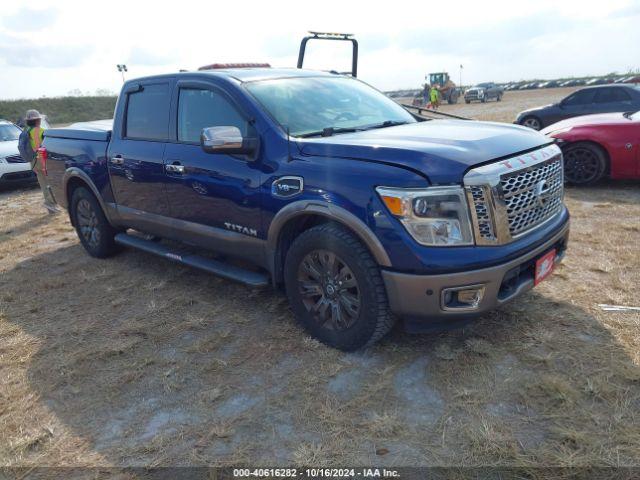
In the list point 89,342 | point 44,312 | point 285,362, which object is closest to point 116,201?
point 44,312

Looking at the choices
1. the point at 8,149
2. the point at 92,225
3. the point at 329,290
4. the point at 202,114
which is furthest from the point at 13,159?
the point at 329,290

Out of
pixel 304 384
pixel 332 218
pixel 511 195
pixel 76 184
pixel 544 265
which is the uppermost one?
pixel 511 195

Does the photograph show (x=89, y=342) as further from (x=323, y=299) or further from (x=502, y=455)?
(x=502, y=455)

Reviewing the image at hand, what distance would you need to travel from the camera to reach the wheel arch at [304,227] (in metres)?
2.85

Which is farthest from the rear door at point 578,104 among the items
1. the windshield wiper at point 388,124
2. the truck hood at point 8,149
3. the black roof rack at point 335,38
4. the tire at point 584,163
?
the truck hood at point 8,149

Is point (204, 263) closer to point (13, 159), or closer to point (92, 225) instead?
point (92, 225)

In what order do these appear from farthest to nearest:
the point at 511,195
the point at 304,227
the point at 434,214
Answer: the point at 304,227 < the point at 511,195 < the point at 434,214

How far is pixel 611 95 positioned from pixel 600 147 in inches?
242

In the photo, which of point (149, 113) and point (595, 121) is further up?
point (149, 113)

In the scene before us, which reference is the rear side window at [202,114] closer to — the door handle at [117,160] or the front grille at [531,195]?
the door handle at [117,160]

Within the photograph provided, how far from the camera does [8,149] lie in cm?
1085

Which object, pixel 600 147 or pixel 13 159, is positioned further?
pixel 13 159

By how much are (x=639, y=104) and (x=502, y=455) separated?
38.8 ft

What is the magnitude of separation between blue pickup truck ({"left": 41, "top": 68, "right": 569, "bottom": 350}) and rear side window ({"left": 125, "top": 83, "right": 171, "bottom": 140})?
0.02m
